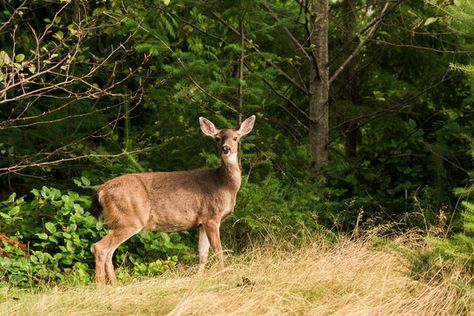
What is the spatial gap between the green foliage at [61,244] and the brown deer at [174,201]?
0.30 metres

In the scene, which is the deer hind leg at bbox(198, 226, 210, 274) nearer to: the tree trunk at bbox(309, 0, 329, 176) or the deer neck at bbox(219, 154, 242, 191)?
the deer neck at bbox(219, 154, 242, 191)

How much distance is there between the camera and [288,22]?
10219 millimetres

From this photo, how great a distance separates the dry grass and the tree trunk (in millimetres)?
3723

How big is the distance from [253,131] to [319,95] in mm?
1029

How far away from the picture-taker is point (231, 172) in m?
9.48

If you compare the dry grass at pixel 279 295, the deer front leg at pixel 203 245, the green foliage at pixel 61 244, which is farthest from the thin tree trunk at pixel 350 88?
the dry grass at pixel 279 295

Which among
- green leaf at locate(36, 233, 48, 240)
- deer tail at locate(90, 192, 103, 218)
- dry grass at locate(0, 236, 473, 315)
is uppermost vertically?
deer tail at locate(90, 192, 103, 218)

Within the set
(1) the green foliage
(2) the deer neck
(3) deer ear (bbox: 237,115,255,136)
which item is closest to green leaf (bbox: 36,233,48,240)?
(1) the green foliage

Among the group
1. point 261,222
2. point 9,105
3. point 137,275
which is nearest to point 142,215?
point 137,275

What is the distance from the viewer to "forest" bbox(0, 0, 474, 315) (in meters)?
8.98

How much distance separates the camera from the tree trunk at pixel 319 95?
36.7 feet

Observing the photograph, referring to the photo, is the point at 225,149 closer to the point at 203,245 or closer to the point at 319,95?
the point at 203,245

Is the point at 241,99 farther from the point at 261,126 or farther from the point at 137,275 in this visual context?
the point at 137,275

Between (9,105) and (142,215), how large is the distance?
3327 millimetres
